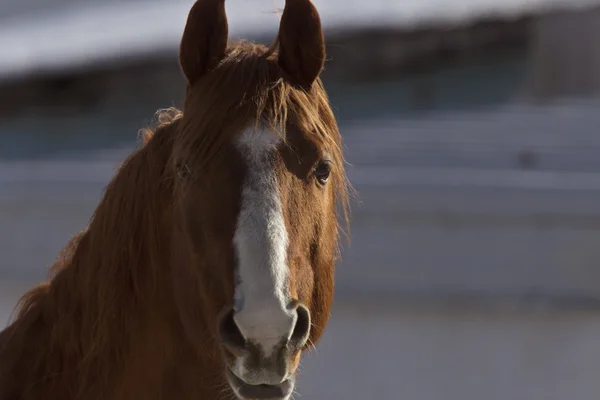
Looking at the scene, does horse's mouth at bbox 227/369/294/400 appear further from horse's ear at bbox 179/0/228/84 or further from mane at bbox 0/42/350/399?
horse's ear at bbox 179/0/228/84

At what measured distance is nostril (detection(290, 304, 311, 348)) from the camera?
1.85 meters

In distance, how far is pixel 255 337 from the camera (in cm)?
179

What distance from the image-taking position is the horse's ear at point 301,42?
2131 millimetres

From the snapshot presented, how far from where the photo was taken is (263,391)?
72.7 inches

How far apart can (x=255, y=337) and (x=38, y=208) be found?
4.13 meters

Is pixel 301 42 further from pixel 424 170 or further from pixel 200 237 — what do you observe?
pixel 424 170

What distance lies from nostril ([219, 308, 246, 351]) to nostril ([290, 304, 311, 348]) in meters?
0.11

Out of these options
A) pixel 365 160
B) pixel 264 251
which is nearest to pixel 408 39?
pixel 365 160

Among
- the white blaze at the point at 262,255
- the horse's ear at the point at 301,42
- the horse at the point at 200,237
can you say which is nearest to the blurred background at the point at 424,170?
the horse at the point at 200,237

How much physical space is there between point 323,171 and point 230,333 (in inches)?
17.5

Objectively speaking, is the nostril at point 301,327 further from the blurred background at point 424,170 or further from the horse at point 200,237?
the blurred background at point 424,170

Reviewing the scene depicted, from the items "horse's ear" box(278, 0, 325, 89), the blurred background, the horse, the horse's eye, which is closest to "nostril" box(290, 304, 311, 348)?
the horse

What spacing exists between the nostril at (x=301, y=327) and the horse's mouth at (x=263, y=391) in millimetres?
89

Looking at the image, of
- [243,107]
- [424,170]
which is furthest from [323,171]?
[424,170]
